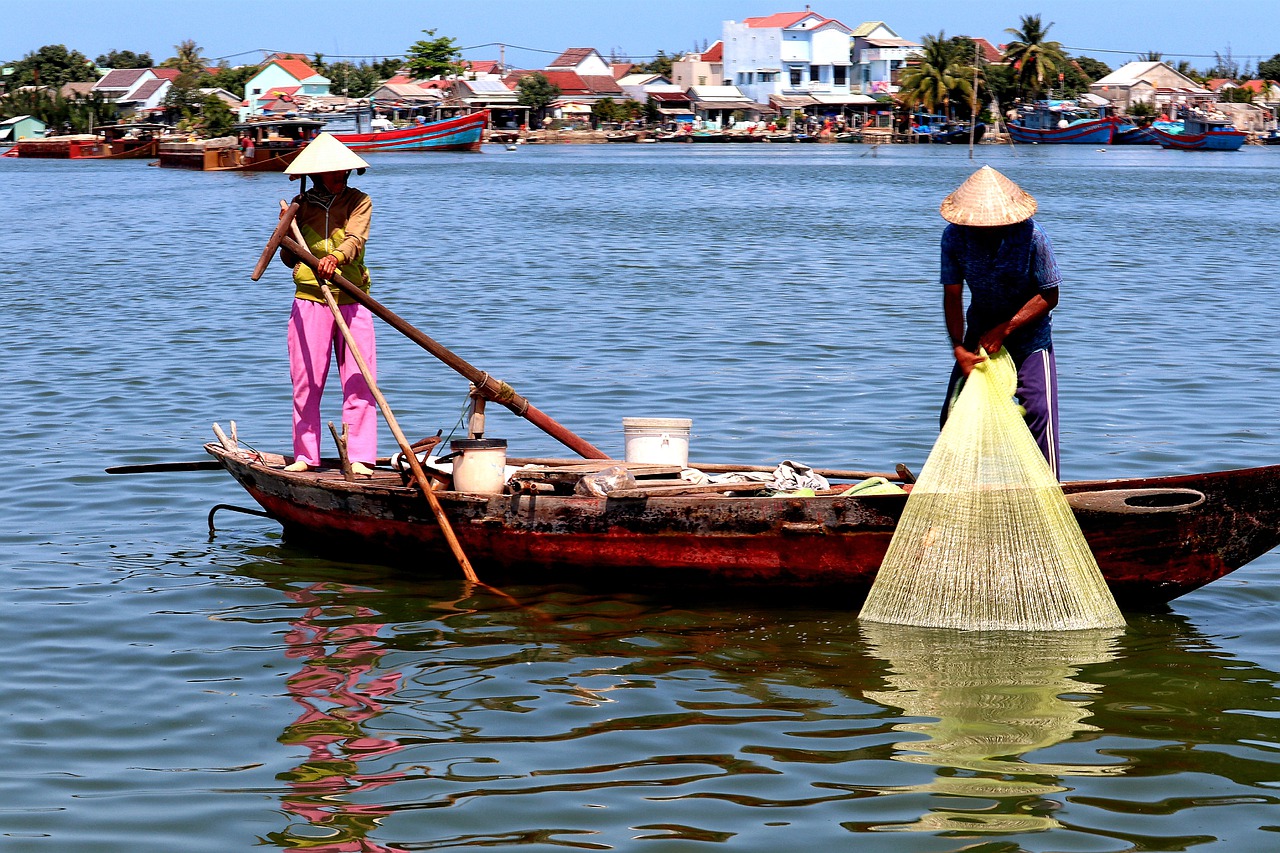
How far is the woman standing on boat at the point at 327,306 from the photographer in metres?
6.05

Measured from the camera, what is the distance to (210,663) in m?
5.12

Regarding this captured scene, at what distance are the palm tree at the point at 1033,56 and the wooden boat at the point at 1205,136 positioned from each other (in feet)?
35.3

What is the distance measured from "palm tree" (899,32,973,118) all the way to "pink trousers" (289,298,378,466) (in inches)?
3050

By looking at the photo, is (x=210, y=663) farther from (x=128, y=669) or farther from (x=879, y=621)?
(x=879, y=621)

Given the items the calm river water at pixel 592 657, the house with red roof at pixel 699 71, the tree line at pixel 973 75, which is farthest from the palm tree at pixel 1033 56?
the calm river water at pixel 592 657

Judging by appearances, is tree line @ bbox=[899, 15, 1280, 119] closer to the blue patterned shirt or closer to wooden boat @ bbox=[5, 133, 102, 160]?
wooden boat @ bbox=[5, 133, 102, 160]

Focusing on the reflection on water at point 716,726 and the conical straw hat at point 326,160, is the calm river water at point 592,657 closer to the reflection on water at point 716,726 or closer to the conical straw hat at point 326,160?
the reflection on water at point 716,726

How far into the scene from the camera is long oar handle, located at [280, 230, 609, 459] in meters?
5.95

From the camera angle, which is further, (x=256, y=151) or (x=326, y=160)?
(x=256, y=151)

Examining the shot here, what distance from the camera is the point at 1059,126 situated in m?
79.7

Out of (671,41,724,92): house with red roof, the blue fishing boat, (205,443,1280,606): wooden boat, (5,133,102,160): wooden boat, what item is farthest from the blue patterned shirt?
(671,41,724,92): house with red roof

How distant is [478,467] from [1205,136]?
7008 cm

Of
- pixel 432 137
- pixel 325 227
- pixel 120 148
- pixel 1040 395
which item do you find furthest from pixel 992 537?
pixel 432 137

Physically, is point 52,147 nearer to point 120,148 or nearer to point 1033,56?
point 120,148
